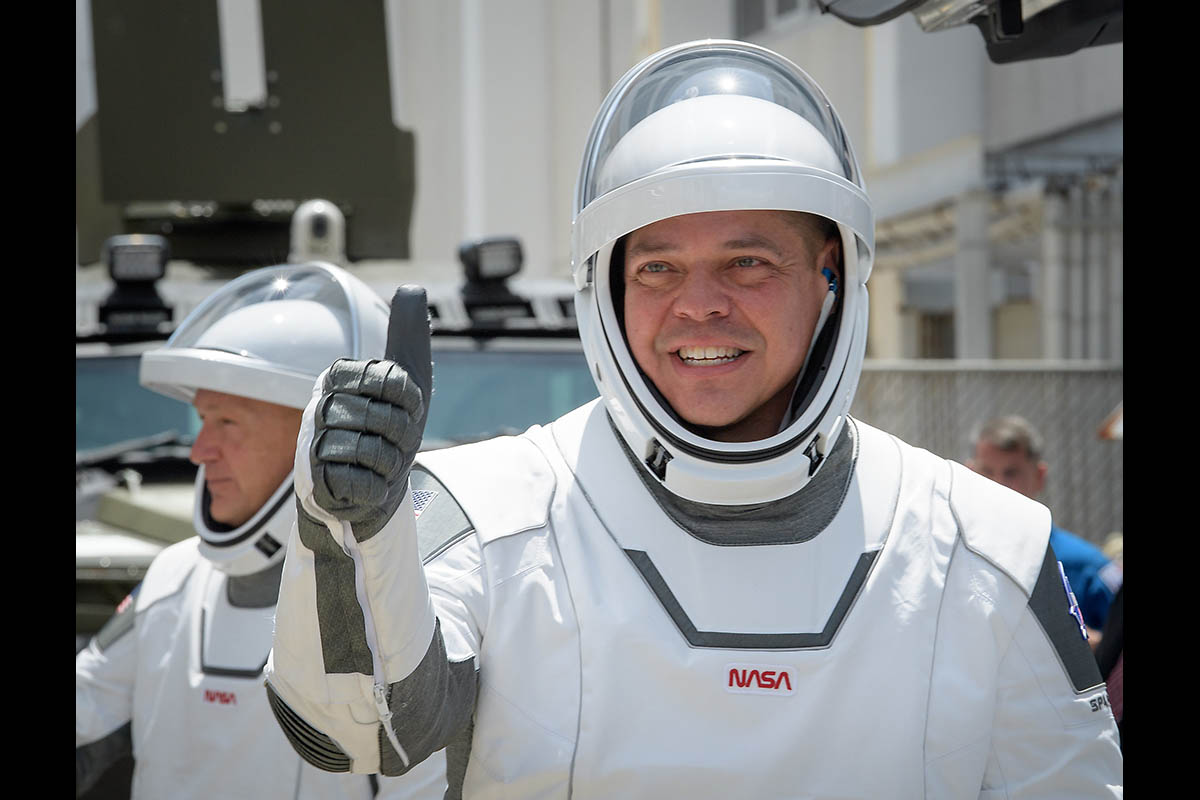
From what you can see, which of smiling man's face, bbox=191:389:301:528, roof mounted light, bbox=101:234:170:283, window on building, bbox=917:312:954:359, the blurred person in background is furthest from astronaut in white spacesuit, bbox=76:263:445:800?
window on building, bbox=917:312:954:359

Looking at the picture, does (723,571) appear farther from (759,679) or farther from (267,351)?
(267,351)

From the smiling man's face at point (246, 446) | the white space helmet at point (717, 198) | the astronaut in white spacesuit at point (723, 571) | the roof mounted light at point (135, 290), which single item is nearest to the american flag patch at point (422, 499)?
the astronaut in white spacesuit at point (723, 571)

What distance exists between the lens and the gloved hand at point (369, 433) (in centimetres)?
157

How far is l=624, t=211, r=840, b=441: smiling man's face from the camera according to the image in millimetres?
2090

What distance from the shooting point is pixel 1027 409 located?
8148 mm

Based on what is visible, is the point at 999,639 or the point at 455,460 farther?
the point at 455,460

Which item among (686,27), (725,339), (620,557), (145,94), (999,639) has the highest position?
(686,27)

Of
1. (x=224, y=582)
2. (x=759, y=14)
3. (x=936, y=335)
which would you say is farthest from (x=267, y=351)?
(x=936, y=335)

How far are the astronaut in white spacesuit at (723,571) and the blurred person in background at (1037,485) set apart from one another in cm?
262

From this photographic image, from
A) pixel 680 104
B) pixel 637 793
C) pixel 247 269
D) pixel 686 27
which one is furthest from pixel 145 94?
pixel 686 27

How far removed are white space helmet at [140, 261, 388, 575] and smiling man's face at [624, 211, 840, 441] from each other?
953 millimetres

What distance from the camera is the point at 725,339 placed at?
6.81 feet

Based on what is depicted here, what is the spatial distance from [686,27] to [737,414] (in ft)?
41.6
